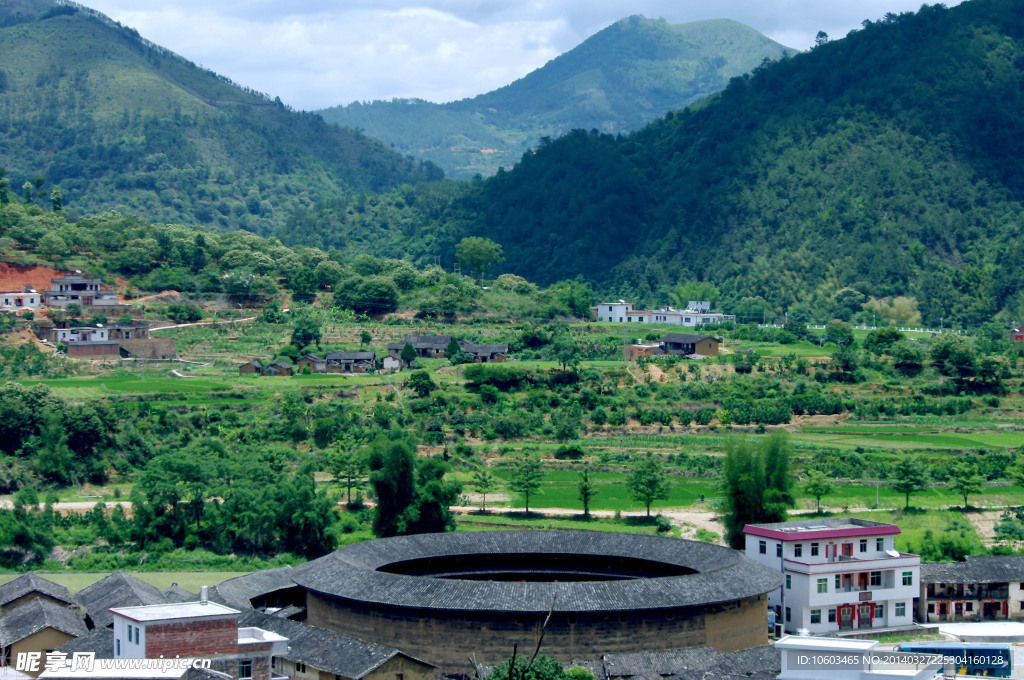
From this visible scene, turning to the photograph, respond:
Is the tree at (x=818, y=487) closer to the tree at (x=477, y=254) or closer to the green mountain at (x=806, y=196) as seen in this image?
the green mountain at (x=806, y=196)

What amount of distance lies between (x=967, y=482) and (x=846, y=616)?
14.9m

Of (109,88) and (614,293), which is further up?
(109,88)

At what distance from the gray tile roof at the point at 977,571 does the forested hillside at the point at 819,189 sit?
198 feet

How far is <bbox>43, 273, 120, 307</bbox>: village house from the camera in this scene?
7794 cm

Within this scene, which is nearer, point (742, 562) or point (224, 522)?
point (742, 562)

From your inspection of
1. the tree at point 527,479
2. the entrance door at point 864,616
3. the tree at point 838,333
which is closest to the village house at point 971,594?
the entrance door at point 864,616

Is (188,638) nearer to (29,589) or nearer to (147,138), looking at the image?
(29,589)

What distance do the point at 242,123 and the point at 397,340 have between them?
349ft

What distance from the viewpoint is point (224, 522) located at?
152 feet

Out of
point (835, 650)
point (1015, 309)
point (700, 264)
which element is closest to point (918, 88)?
point (700, 264)

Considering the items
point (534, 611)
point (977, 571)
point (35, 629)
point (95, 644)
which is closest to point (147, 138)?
point (35, 629)

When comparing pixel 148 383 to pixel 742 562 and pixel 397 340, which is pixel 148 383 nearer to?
pixel 397 340

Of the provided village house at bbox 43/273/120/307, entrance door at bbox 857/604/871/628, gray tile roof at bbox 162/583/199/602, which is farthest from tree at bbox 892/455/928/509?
village house at bbox 43/273/120/307

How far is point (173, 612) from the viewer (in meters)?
25.0
